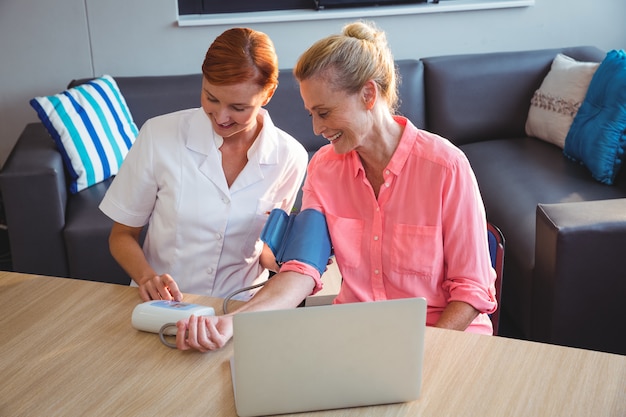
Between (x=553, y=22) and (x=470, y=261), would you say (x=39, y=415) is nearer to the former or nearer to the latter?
(x=470, y=261)

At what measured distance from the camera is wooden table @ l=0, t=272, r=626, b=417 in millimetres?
1202

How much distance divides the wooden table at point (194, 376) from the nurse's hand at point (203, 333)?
2 centimetres

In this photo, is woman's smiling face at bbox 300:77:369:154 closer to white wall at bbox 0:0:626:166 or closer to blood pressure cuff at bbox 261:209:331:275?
blood pressure cuff at bbox 261:209:331:275

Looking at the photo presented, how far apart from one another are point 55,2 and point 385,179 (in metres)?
2.36

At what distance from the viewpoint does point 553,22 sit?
12.2 ft

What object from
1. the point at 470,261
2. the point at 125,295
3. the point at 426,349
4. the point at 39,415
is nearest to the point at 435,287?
the point at 470,261

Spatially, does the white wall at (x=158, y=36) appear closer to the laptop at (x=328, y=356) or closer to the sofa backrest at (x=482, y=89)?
the sofa backrest at (x=482, y=89)

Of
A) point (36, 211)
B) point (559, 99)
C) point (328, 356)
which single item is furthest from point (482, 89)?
point (328, 356)

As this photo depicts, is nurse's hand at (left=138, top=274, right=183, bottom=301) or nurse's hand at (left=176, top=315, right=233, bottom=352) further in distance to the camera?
nurse's hand at (left=138, top=274, right=183, bottom=301)

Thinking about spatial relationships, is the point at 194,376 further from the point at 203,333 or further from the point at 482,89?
the point at 482,89

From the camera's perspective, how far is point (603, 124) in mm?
2867

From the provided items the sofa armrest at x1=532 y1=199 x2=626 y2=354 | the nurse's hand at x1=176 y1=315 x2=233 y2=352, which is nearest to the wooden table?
the nurse's hand at x1=176 y1=315 x2=233 y2=352

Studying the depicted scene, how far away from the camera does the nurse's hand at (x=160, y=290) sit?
1.54 meters

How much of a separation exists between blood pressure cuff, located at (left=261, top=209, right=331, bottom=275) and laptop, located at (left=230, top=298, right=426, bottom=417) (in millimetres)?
462
